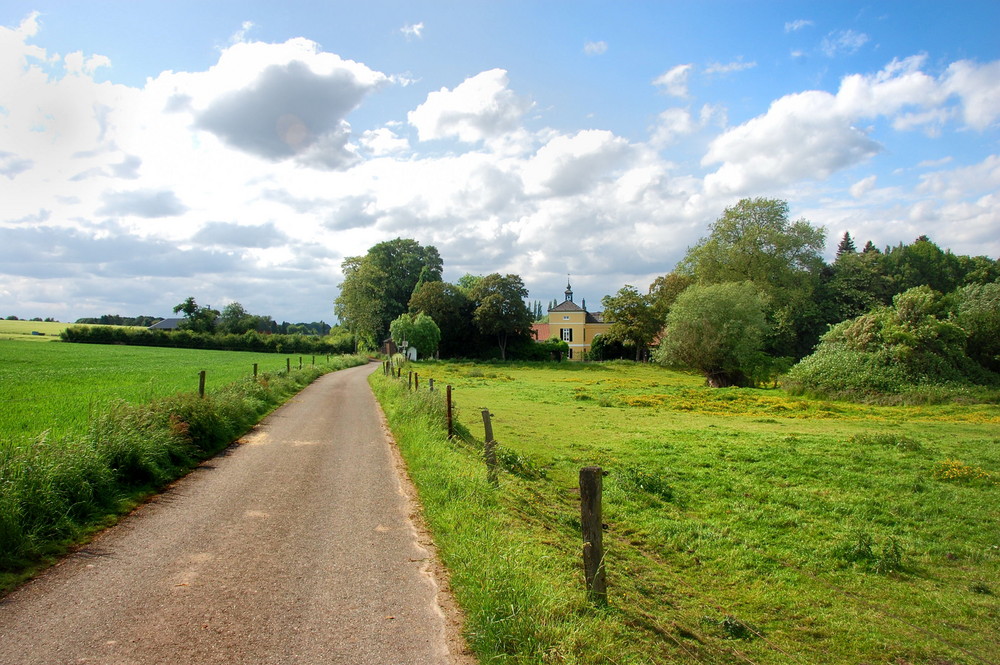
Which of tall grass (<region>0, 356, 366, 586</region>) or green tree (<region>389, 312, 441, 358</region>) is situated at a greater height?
green tree (<region>389, 312, 441, 358</region>)

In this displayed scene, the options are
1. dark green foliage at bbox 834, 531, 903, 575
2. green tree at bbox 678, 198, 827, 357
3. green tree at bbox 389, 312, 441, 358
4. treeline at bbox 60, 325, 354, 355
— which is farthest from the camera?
treeline at bbox 60, 325, 354, 355

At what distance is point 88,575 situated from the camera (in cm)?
569

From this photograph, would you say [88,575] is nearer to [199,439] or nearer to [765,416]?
[199,439]

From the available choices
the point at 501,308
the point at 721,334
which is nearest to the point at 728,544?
the point at 721,334

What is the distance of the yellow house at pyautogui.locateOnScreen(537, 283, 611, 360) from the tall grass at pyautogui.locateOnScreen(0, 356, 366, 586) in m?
67.2

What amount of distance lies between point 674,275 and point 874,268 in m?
22.6

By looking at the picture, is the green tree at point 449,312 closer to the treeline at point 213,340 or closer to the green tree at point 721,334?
the treeline at point 213,340

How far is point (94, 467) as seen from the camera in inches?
318

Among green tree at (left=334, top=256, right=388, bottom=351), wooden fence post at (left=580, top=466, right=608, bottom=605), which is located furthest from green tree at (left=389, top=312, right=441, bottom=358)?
wooden fence post at (left=580, top=466, right=608, bottom=605)

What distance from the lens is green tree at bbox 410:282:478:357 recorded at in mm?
64438

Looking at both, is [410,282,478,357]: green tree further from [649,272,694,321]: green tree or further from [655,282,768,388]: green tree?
[655,282,768,388]: green tree

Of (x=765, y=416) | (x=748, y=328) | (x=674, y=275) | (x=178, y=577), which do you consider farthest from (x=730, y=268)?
(x=178, y=577)

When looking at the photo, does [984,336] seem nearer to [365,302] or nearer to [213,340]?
[365,302]

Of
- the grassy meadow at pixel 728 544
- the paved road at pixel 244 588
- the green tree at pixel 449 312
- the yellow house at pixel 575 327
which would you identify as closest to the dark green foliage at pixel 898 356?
the grassy meadow at pixel 728 544
